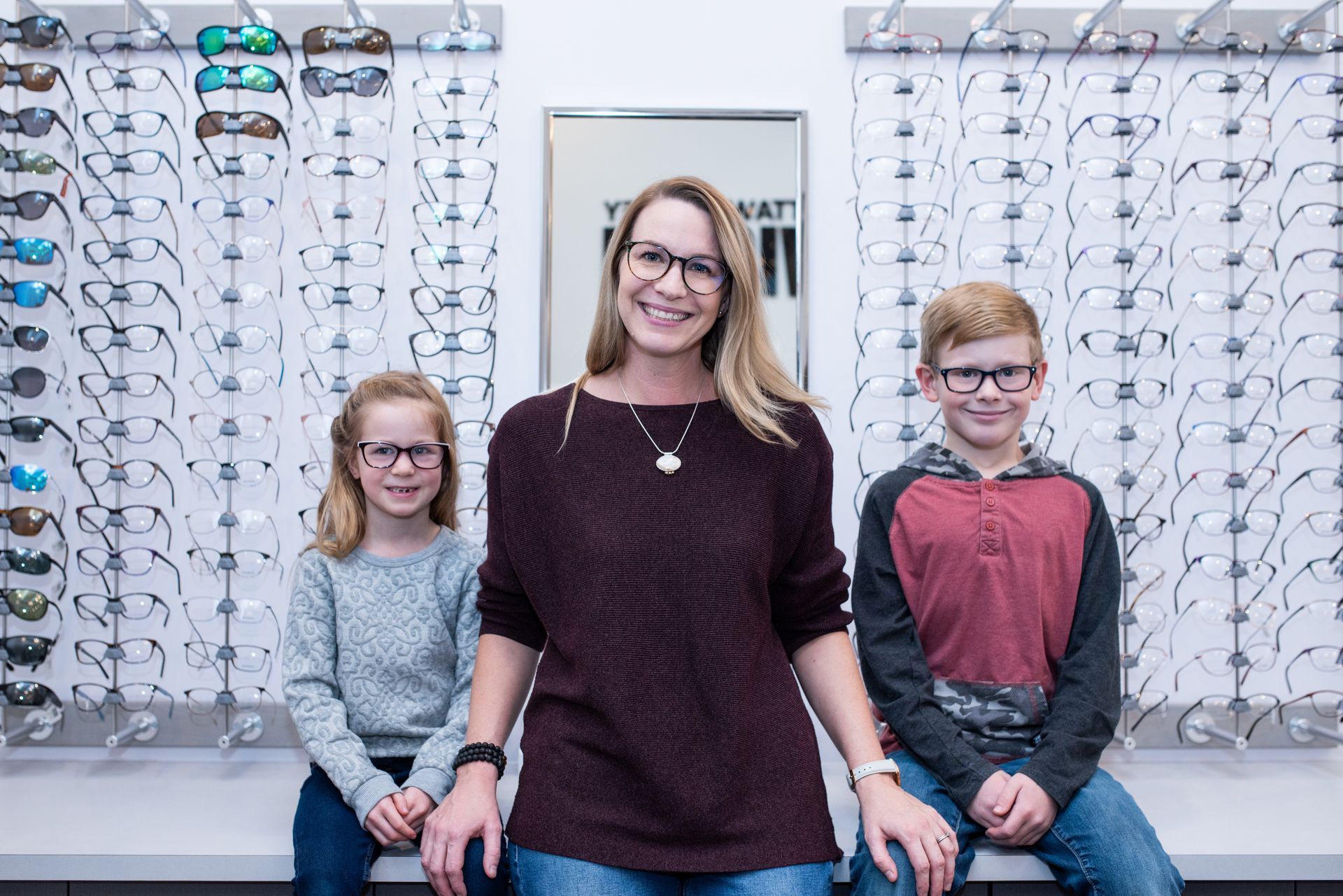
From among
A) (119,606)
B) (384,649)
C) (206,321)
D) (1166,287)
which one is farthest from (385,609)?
(1166,287)

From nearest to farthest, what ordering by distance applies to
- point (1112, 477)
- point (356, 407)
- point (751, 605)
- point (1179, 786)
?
point (751, 605) → point (356, 407) → point (1179, 786) → point (1112, 477)

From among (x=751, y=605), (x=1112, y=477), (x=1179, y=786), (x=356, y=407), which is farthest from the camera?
(x=1112, y=477)

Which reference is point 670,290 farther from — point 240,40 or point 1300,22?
point 1300,22

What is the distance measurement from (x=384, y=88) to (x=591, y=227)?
47 centimetres

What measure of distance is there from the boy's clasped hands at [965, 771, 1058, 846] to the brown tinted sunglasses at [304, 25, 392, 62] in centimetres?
160

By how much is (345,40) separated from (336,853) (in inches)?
55.0

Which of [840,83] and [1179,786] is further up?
[840,83]

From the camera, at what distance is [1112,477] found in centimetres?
193

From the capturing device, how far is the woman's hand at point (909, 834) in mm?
1250

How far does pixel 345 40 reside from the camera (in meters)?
1.89

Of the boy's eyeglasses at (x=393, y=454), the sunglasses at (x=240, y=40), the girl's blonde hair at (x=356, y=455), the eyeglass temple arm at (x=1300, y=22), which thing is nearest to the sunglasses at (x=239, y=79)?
the sunglasses at (x=240, y=40)

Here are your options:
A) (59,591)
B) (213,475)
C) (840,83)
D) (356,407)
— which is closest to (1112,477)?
(840,83)

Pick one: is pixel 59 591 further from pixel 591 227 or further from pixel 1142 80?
pixel 1142 80

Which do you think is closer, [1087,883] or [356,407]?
[1087,883]
